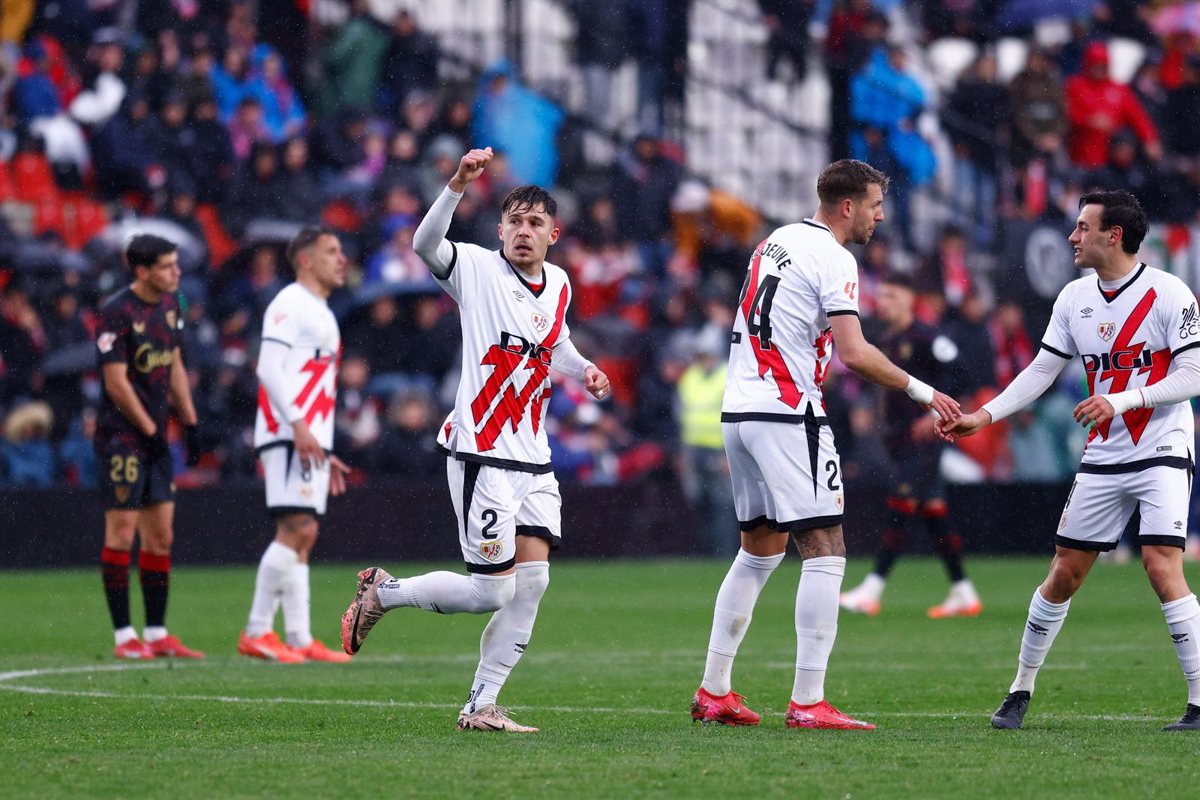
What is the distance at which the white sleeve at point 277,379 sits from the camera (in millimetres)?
11141

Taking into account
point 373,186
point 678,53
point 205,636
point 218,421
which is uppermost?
point 678,53

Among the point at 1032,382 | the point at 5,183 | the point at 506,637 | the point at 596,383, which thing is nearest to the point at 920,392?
the point at 1032,382

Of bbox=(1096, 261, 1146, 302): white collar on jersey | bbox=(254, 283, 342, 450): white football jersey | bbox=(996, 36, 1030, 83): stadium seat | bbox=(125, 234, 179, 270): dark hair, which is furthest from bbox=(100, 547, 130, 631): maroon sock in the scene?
bbox=(996, 36, 1030, 83): stadium seat

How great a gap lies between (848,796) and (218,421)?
13630mm

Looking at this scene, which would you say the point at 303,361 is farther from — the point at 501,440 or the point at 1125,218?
the point at 1125,218

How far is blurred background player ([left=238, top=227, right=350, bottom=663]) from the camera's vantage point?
36.7ft

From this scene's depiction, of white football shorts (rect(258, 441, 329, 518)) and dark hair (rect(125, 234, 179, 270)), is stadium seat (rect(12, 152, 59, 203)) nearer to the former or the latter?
dark hair (rect(125, 234, 179, 270))

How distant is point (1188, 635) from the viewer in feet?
25.0

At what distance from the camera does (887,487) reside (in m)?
20.1

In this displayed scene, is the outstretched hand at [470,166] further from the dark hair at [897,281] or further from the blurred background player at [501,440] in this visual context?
the dark hair at [897,281]

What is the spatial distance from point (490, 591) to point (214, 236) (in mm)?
12773

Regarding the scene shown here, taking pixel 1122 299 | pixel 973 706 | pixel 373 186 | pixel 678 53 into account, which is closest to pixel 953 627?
pixel 973 706

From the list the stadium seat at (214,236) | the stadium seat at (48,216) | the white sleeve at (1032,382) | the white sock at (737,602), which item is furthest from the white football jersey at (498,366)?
the stadium seat at (48,216)

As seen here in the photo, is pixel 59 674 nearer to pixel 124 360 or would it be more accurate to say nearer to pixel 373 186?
pixel 124 360
